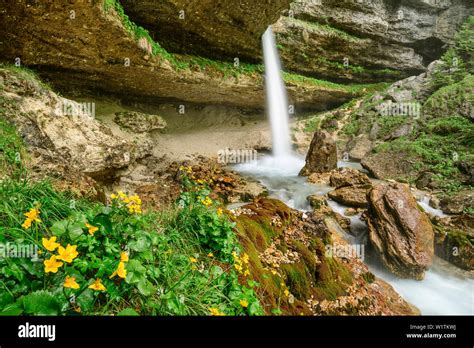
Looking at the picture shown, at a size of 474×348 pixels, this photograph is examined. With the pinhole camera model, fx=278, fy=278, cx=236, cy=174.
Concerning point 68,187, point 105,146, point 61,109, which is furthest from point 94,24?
point 68,187

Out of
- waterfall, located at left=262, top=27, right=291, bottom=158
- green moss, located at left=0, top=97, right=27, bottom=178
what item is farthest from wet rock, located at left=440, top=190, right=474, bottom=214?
green moss, located at left=0, top=97, right=27, bottom=178

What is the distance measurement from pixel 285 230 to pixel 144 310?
286 cm

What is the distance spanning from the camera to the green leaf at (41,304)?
4.35ft

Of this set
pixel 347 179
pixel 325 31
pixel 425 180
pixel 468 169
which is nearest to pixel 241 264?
pixel 347 179

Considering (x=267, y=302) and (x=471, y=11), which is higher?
(x=471, y=11)

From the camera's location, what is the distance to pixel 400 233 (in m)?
5.96

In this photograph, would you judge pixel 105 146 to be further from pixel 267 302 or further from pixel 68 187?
pixel 267 302

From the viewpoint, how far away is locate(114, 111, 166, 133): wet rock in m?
11.5

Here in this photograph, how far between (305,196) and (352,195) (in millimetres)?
1428

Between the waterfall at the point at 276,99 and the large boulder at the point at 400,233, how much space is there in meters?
8.96

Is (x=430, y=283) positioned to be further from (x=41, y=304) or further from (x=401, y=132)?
(x=401, y=132)

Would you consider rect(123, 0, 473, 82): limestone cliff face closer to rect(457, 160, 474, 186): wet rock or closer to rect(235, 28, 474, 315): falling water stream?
rect(235, 28, 474, 315): falling water stream

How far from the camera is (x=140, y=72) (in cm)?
984
